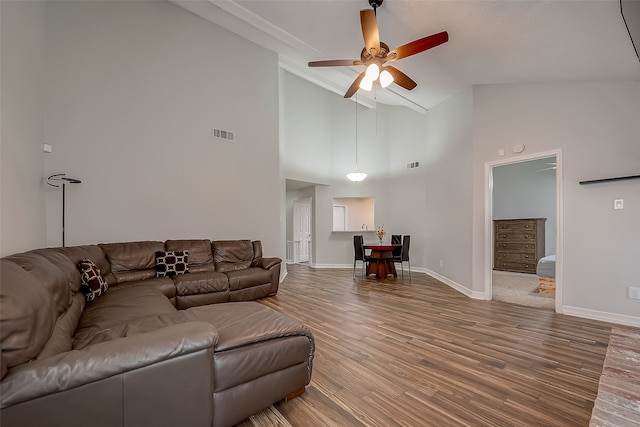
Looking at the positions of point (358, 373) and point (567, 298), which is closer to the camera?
point (358, 373)

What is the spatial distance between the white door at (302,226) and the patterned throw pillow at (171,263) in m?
5.12

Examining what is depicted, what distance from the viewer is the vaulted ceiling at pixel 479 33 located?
101 inches

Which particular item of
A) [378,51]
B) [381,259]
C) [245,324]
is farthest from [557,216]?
[245,324]

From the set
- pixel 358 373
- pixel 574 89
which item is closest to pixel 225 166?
pixel 358 373

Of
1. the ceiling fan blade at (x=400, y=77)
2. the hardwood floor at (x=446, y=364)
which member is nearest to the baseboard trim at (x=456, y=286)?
the hardwood floor at (x=446, y=364)

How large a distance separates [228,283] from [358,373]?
8.05 feet

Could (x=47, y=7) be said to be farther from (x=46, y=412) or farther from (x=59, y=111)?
A: (x=46, y=412)

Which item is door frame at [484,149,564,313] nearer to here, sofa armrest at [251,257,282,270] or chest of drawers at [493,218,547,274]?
chest of drawers at [493,218,547,274]

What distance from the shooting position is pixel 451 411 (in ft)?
5.57

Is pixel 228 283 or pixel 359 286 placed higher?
pixel 228 283

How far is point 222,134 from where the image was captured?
4922 mm

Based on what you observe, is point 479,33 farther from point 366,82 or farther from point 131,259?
point 131,259

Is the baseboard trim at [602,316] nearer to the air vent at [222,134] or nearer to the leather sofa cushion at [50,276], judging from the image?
the leather sofa cushion at [50,276]

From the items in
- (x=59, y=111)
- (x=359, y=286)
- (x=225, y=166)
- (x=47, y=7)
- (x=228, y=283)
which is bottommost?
(x=359, y=286)
